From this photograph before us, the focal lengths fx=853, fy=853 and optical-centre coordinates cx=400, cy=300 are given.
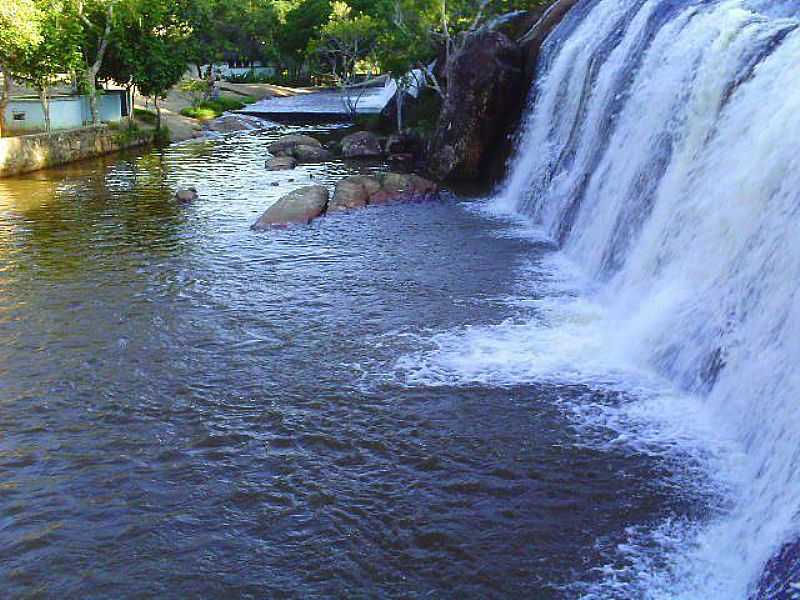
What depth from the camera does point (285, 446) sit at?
1019cm

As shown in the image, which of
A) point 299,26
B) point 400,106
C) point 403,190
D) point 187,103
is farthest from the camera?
point 299,26

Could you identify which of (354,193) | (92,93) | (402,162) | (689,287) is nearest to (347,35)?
(92,93)

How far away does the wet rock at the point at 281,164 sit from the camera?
107 feet

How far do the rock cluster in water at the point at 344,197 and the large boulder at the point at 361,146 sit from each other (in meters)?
11.4

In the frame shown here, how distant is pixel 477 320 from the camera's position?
46.4 feet

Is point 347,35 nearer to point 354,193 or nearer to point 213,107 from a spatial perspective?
point 213,107

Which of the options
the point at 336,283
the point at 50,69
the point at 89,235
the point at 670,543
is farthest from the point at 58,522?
the point at 50,69

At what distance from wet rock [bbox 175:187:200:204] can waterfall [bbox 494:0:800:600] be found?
1086 cm

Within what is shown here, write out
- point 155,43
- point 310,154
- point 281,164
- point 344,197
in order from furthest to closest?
1. point 155,43
2. point 310,154
3. point 281,164
4. point 344,197

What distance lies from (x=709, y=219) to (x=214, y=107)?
1933 inches

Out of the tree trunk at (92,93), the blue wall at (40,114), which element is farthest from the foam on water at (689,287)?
the blue wall at (40,114)

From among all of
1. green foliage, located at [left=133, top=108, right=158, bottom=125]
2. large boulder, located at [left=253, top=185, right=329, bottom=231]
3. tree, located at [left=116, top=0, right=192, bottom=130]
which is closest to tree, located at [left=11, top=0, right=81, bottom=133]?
tree, located at [left=116, top=0, right=192, bottom=130]

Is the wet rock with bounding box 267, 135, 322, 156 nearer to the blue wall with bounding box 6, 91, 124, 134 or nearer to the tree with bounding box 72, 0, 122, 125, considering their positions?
the tree with bounding box 72, 0, 122, 125

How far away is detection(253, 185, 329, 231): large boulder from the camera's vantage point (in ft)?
72.9
